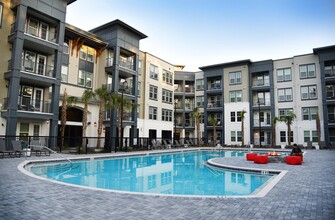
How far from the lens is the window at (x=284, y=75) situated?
119ft

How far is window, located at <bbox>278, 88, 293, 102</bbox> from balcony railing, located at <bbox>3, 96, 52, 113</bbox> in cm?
3143

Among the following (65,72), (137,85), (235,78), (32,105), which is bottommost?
(32,105)

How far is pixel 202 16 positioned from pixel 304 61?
2132cm

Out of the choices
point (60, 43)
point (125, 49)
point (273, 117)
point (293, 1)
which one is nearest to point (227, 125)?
point (273, 117)

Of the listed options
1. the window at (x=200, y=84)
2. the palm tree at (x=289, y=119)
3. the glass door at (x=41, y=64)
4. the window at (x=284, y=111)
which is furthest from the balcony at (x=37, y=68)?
the window at (x=284, y=111)

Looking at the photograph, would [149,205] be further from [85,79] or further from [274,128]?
[274,128]

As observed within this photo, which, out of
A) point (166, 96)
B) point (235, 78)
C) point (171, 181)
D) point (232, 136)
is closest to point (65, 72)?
point (166, 96)

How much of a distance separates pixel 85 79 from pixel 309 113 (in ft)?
99.0

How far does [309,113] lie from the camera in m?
34.2

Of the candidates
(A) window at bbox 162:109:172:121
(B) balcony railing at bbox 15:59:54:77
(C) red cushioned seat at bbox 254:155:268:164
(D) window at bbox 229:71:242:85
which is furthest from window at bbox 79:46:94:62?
(D) window at bbox 229:71:242:85

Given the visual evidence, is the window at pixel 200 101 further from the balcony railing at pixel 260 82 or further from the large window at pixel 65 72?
the large window at pixel 65 72

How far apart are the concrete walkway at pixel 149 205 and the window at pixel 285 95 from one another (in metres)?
31.8

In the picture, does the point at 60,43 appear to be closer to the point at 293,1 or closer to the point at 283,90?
the point at 293,1

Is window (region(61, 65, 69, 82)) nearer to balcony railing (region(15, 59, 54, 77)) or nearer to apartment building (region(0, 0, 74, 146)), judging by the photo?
apartment building (region(0, 0, 74, 146))
